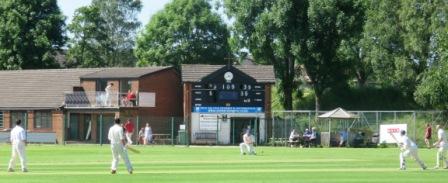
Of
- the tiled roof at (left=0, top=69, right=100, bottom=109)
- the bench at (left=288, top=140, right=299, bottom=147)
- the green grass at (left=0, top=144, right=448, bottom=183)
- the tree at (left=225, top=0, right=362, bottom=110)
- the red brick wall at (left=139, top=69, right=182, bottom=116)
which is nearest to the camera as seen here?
the green grass at (left=0, top=144, right=448, bottom=183)

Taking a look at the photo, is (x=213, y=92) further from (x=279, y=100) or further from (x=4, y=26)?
(x=4, y=26)

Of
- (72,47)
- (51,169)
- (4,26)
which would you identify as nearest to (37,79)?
(4,26)

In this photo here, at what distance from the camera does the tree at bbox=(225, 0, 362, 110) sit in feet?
250

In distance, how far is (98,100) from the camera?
68.0 meters

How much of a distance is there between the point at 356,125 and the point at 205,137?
423 inches

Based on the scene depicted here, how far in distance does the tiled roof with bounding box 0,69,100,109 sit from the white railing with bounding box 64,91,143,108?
4.03 ft

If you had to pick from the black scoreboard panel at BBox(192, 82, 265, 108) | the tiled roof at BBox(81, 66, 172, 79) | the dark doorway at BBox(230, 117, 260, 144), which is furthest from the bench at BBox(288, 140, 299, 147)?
the tiled roof at BBox(81, 66, 172, 79)

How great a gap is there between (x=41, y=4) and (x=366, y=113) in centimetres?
3938

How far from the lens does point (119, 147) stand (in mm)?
28047

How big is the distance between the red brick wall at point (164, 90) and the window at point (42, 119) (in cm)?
742

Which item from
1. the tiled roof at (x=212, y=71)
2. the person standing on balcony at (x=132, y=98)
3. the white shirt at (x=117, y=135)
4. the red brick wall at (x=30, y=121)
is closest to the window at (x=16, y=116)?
the red brick wall at (x=30, y=121)

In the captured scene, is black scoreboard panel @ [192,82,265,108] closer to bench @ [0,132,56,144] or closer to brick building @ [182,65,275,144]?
brick building @ [182,65,275,144]

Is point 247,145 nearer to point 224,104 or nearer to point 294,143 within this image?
point 294,143

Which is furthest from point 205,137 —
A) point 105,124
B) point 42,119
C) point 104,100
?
point 42,119
